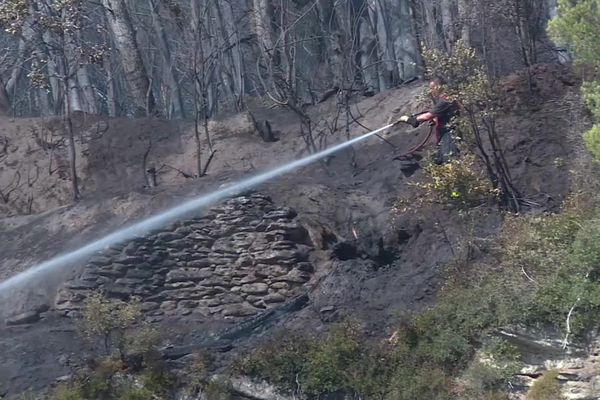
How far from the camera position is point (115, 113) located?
25.7m

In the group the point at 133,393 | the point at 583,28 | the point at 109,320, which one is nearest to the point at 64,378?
the point at 109,320

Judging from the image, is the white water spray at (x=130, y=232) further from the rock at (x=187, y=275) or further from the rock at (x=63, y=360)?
the rock at (x=63, y=360)

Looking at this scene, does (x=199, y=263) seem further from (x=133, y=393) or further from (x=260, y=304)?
(x=133, y=393)

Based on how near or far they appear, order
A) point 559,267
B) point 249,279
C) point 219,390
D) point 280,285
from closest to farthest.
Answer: point 559,267 → point 219,390 → point 280,285 → point 249,279

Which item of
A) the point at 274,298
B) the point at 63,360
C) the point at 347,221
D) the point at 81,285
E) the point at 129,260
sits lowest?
the point at 63,360

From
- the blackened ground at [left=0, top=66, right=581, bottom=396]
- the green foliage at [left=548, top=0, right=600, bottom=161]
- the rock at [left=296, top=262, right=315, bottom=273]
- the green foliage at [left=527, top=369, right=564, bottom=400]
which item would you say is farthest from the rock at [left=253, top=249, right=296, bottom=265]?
the green foliage at [left=548, top=0, right=600, bottom=161]

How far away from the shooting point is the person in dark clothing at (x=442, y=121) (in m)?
15.3

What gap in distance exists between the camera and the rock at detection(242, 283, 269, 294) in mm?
14914

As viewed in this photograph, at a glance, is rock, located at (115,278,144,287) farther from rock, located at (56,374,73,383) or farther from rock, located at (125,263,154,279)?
rock, located at (56,374,73,383)

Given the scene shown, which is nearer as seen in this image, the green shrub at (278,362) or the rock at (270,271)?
the green shrub at (278,362)

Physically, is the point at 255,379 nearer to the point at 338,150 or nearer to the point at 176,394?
the point at 176,394

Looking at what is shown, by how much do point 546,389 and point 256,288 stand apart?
5.08 m

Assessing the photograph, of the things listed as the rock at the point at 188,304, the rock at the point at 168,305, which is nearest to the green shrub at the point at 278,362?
the rock at the point at 188,304

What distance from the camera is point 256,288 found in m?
14.9
